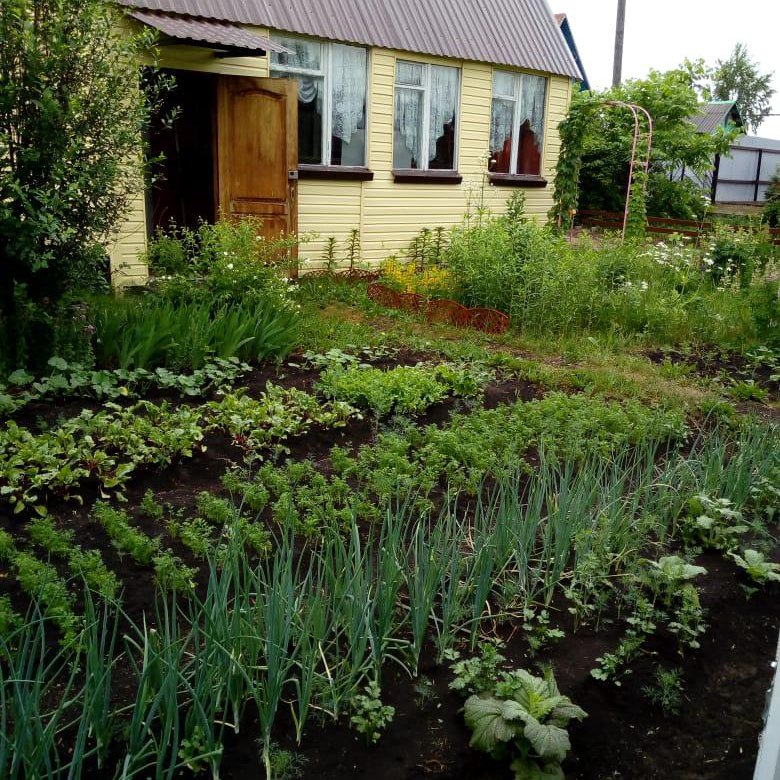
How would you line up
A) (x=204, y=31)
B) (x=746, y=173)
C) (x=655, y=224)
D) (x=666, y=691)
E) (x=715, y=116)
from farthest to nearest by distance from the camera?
(x=715, y=116) → (x=746, y=173) → (x=655, y=224) → (x=204, y=31) → (x=666, y=691)

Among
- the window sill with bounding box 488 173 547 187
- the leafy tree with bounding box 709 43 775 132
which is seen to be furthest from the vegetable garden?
the leafy tree with bounding box 709 43 775 132

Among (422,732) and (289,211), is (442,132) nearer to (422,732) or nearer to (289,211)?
(289,211)

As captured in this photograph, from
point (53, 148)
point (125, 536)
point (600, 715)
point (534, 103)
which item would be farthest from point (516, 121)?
point (600, 715)

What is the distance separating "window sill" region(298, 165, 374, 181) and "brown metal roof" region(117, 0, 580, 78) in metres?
1.54

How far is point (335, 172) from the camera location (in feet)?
34.8

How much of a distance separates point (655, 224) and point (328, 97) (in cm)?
813

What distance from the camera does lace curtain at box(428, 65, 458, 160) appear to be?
1171 cm

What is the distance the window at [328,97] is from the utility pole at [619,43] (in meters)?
15.7

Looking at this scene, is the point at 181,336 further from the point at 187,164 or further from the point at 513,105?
the point at 513,105

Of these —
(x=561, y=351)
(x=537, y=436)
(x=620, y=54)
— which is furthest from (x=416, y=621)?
(x=620, y=54)

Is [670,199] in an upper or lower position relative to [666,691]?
upper

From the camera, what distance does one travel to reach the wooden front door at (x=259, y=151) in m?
9.20

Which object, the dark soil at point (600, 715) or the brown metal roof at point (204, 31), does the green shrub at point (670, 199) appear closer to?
the brown metal roof at point (204, 31)

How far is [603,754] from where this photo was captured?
8.08 ft
